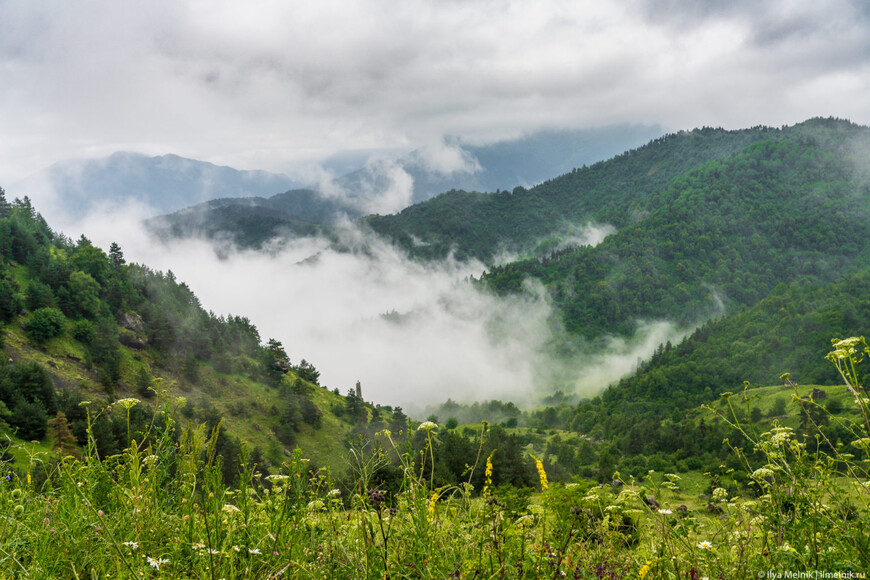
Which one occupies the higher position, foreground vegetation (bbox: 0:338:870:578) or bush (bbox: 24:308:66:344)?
bush (bbox: 24:308:66:344)

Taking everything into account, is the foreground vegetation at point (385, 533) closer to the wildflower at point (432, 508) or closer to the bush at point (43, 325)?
the wildflower at point (432, 508)

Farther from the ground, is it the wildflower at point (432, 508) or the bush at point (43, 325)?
the bush at point (43, 325)

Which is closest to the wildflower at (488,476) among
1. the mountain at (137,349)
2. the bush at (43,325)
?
the mountain at (137,349)

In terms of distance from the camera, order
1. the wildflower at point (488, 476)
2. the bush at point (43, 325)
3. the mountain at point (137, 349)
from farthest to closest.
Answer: the bush at point (43, 325) < the mountain at point (137, 349) < the wildflower at point (488, 476)

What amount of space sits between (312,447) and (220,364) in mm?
28715

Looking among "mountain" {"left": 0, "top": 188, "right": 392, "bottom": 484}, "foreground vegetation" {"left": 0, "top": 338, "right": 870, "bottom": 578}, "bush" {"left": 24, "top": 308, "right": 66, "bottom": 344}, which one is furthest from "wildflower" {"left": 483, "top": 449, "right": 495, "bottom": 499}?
"bush" {"left": 24, "top": 308, "right": 66, "bottom": 344}

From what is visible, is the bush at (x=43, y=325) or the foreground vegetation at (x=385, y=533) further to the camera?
the bush at (x=43, y=325)

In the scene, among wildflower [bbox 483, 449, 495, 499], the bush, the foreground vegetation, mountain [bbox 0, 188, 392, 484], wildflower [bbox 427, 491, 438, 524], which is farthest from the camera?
the bush

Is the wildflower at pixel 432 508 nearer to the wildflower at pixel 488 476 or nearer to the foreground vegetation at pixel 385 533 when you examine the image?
the foreground vegetation at pixel 385 533

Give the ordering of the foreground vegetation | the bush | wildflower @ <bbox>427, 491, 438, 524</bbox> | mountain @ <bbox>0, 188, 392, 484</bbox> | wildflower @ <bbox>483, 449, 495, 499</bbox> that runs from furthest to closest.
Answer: the bush < mountain @ <bbox>0, 188, 392, 484</bbox> < wildflower @ <bbox>427, 491, 438, 524</bbox> < wildflower @ <bbox>483, 449, 495, 499</bbox> < the foreground vegetation

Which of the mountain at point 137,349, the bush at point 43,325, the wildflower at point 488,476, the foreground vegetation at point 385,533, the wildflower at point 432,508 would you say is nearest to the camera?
the foreground vegetation at point 385,533

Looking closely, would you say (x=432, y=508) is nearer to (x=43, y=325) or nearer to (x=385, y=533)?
(x=385, y=533)

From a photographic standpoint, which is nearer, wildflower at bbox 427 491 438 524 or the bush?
wildflower at bbox 427 491 438 524

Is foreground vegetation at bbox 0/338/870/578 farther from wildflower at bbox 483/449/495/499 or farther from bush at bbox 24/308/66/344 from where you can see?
bush at bbox 24/308/66/344
